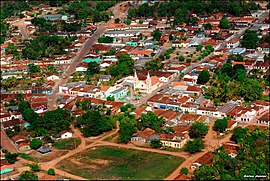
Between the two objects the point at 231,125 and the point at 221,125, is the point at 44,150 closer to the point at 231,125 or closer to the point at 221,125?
the point at 221,125

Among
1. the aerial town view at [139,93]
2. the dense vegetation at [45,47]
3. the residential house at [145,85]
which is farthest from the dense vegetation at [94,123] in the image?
the dense vegetation at [45,47]

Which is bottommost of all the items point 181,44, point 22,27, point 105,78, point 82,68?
point 105,78

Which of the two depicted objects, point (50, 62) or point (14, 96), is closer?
point (14, 96)

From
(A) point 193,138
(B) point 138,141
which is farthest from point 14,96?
(A) point 193,138

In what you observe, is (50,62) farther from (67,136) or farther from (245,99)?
(245,99)

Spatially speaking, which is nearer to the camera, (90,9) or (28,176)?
(28,176)

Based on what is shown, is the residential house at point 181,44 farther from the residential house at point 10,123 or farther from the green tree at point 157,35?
the residential house at point 10,123

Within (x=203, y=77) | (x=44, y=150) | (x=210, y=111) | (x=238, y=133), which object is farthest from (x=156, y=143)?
(x=203, y=77)
